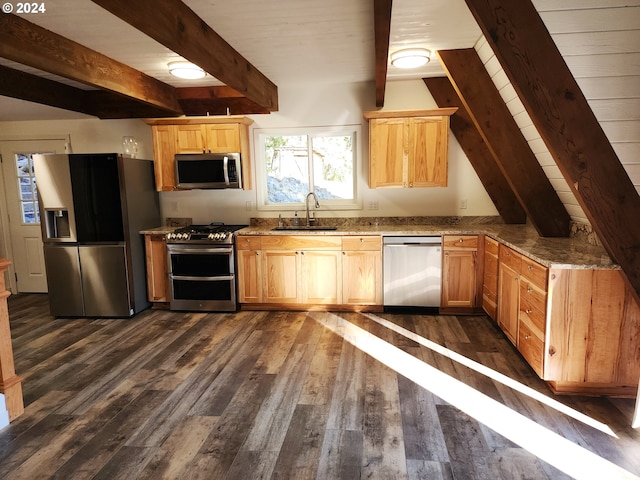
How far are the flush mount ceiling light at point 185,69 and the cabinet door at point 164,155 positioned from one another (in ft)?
3.34

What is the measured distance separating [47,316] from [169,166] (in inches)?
82.4

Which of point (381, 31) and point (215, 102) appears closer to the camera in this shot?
point (381, 31)

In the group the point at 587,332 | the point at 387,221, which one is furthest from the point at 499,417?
the point at 387,221

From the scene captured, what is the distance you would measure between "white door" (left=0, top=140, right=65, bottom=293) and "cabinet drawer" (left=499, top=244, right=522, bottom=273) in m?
5.21

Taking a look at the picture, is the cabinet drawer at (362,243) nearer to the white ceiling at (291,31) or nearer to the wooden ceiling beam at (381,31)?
the wooden ceiling beam at (381,31)

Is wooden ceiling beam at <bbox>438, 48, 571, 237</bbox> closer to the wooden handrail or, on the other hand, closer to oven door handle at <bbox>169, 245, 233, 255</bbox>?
oven door handle at <bbox>169, 245, 233, 255</bbox>

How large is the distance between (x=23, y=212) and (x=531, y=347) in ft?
19.4

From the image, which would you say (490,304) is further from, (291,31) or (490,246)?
(291,31)

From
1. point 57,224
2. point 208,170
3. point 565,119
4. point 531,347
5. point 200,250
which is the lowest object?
point 531,347

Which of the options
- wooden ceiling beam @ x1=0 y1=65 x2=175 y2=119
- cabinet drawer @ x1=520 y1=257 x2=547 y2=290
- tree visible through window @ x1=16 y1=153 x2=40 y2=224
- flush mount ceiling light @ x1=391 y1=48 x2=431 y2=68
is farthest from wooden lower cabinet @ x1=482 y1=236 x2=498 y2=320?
tree visible through window @ x1=16 y1=153 x2=40 y2=224

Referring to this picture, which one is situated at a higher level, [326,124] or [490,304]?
[326,124]

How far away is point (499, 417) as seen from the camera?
7.84ft

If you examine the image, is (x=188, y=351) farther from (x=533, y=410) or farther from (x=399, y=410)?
(x=533, y=410)

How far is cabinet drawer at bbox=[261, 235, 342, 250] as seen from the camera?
425 cm
